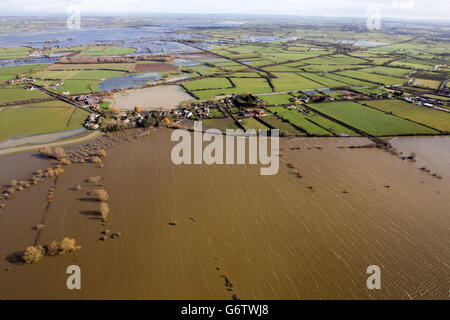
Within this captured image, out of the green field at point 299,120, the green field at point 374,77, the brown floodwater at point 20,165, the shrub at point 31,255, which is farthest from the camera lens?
the green field at point 374,77

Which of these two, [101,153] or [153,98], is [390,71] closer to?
[153,98]

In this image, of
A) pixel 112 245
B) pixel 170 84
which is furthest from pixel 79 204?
pixel 170 84

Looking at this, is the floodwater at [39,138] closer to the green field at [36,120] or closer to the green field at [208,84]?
the green field at [36,120]

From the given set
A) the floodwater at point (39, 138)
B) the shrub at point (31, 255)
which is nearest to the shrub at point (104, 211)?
the shrub at point (31, 255)

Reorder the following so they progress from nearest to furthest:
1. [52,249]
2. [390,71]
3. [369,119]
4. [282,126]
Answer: [52,249]
[282,126]
[369,119]
[390,71]

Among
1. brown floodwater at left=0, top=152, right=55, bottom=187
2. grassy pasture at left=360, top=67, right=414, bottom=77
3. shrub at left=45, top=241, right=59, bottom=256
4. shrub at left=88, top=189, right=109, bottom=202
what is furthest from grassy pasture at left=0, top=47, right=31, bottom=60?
grassy pasture at left=360, top=67, right=414, bottom=77

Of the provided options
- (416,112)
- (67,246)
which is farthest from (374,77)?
(67,246)
